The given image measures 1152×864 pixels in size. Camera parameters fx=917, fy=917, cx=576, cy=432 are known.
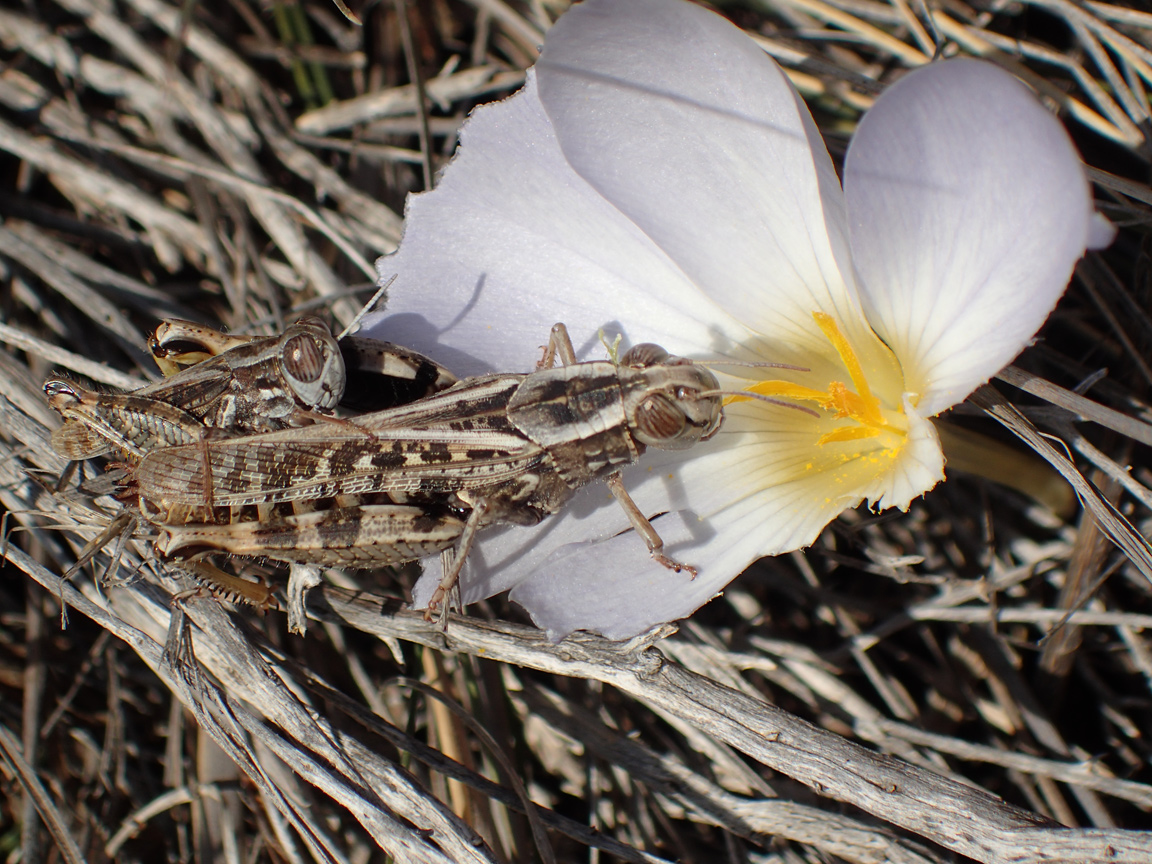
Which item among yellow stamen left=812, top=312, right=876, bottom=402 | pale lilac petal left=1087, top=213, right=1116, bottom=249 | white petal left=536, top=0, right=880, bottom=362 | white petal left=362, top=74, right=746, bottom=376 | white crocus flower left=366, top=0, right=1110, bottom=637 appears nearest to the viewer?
pale lilac petal left=1087, top=213, right=1116, bottom=249

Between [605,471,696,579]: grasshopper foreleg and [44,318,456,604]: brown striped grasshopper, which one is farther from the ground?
[44,318,456,604]: brown striped grasshopper

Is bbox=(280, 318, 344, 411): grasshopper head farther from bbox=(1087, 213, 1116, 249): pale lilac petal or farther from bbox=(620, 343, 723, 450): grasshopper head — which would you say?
bbox=(1087, 213, 1116, 249): pale lilac petal

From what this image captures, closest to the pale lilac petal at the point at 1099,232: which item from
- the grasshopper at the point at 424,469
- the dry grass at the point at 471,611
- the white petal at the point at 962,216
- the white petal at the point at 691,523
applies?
the white petal at the point at 962,216

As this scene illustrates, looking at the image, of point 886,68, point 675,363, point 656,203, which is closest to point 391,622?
point 675,363

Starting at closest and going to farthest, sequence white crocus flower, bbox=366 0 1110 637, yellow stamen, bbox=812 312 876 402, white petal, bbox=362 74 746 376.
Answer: white crocus flower, bbox=366 0 1110 637
yellow stamen, bbox=812 312 876 402
white petal, bbox=362 74 746 376

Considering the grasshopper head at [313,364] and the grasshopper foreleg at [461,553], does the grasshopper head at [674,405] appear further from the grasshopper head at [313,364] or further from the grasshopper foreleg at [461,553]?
the grasshopper head at [313,364]

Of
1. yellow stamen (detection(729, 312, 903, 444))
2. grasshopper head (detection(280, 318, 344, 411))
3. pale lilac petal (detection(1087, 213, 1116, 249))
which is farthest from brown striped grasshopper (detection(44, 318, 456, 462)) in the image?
pale lilac petal (detection(1087, 213, 1116, 249))
